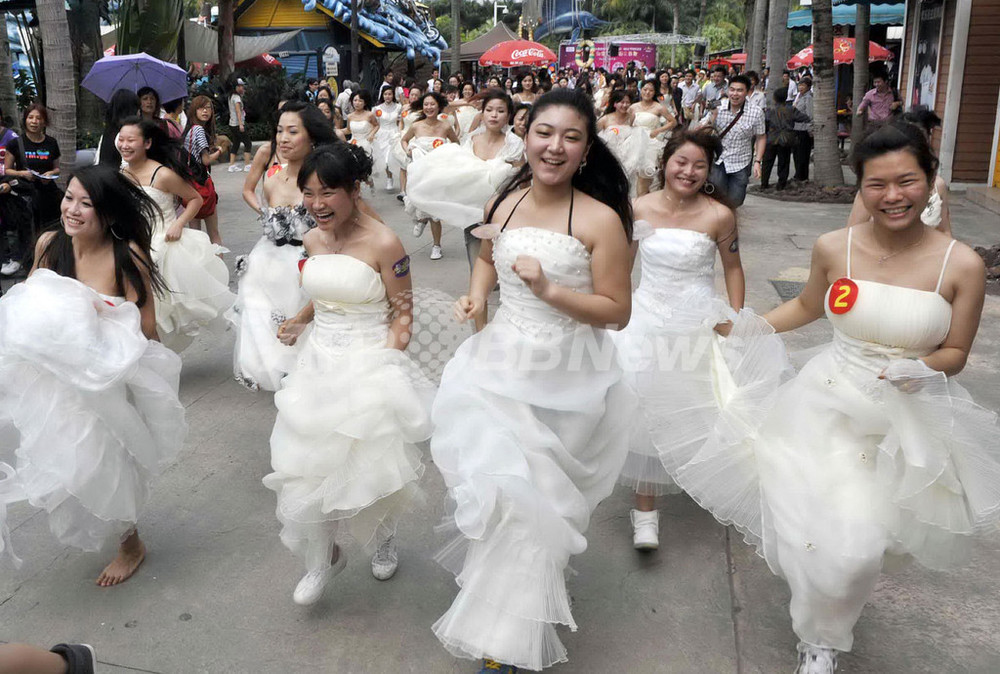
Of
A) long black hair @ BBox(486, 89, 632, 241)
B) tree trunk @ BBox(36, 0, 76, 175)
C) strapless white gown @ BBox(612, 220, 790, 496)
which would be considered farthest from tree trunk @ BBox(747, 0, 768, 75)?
long black hair @ BBox(486, 89, 632, 241)

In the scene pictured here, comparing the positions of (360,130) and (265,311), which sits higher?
(360,130)

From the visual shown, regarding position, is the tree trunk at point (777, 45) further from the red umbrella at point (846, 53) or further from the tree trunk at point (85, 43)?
the tree trunk at point (85, 43)

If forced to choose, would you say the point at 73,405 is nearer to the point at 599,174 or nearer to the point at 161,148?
the point at 599,174

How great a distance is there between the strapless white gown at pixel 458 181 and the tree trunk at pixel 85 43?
11.1 meters

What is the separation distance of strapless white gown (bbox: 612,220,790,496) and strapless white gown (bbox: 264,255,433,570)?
0.95 metres

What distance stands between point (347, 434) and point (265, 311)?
2129mm

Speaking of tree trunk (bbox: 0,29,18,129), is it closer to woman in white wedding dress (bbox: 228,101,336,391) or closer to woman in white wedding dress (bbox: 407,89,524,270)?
woman in white wedding dress (bbox: 407,89,524,270)

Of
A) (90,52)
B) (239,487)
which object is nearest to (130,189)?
(239,487)

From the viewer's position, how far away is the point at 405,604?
3627 millimetres

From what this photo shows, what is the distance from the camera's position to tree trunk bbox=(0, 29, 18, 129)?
11000 mm

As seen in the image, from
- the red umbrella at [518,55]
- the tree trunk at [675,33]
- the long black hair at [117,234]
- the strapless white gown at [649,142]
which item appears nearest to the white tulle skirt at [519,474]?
the long black hair at [117,234]

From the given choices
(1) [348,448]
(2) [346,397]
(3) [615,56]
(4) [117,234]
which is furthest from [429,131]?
(3) [615,56]

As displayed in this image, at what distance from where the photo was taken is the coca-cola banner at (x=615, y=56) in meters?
38.0

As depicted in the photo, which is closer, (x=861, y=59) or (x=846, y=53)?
(x=861, y=59)
